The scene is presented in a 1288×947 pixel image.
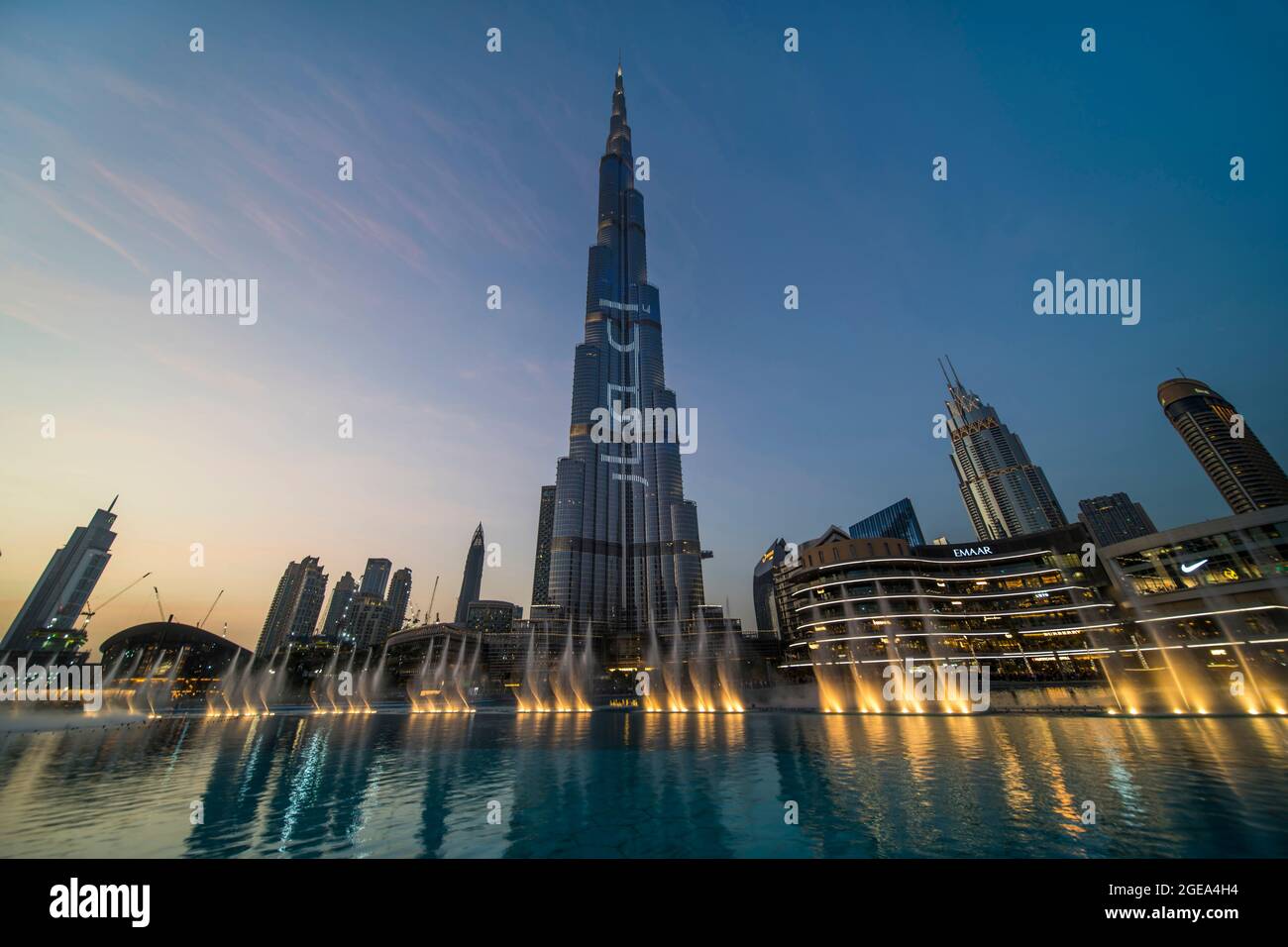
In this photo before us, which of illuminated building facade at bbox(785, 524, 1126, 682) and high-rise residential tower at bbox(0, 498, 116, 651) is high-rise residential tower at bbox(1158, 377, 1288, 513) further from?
high-rise residential tower at bbox(0, 498, 116, 651)

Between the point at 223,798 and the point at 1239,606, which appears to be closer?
the point at 223,798

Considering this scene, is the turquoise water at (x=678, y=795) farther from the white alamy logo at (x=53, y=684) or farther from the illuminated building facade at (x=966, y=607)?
the white alamy logo at (x=53, y=684)

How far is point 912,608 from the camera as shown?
8181cm

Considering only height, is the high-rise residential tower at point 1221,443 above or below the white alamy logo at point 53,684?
above

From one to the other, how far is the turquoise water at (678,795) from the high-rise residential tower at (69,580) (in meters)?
200
